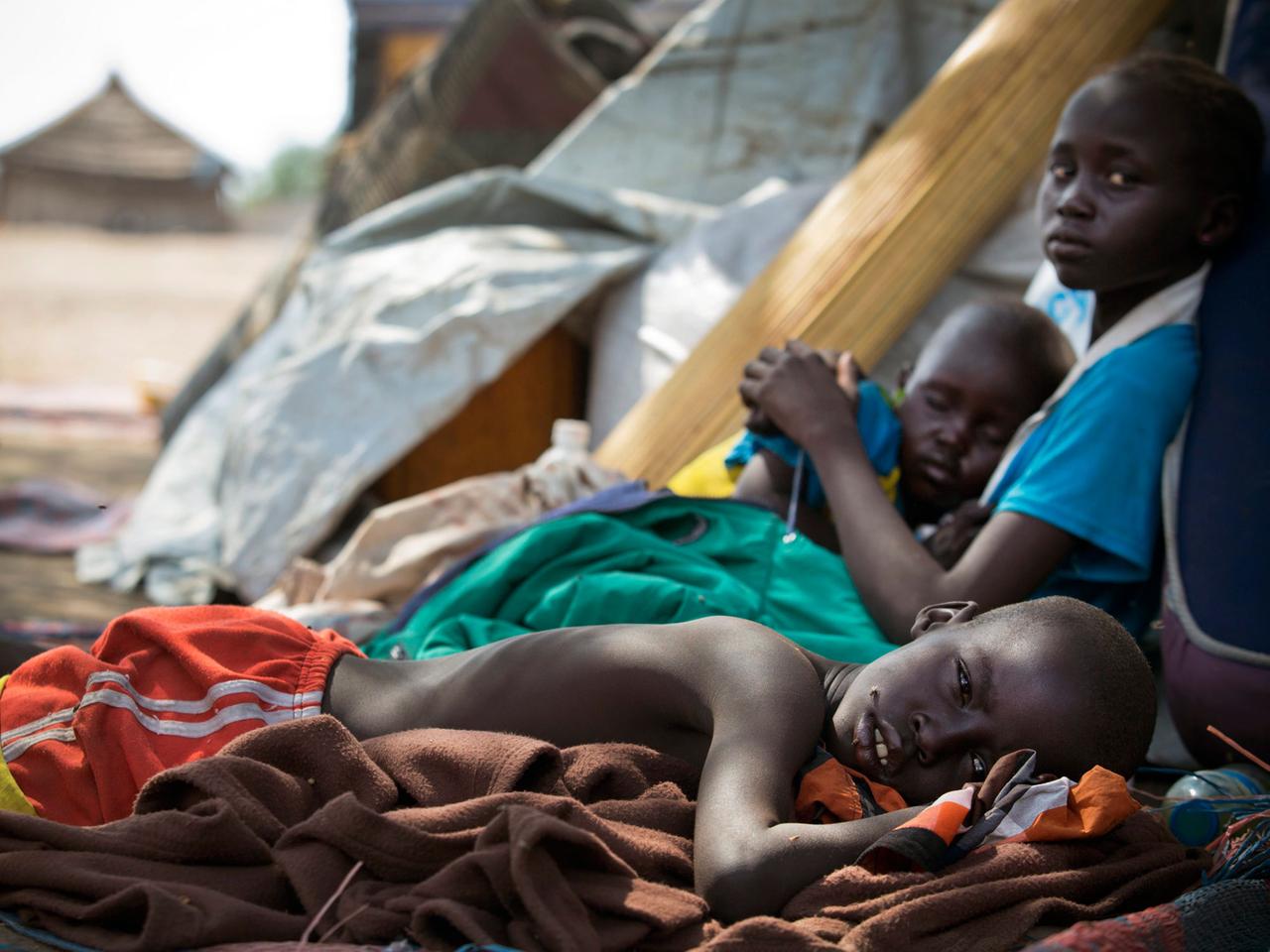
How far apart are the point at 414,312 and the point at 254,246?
1770 centimetres

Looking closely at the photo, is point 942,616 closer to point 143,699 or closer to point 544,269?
point 143,699

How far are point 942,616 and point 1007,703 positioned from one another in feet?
0.83

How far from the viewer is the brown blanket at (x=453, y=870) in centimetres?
132

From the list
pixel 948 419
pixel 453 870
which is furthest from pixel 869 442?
pixel 453 870

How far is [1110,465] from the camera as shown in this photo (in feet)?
7.02

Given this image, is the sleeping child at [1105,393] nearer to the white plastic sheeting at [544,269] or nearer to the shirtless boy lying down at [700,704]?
the shirtless boy lying down at [700,704]

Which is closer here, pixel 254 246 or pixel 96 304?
pixel 96 304

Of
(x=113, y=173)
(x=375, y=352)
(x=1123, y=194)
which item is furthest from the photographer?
(x=113, y=173)

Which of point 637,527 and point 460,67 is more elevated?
point 460,67

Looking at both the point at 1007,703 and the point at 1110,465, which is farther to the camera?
the point at 1110,465

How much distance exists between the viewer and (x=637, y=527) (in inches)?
92.2

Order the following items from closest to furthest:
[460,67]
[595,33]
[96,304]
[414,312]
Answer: [414,312], [460,67], [595,33], [96,304]

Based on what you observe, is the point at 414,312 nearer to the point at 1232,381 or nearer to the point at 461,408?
the point at 461,408

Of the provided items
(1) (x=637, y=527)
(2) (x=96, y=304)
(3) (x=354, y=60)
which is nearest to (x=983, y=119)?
(1) (x=637, y=527)
